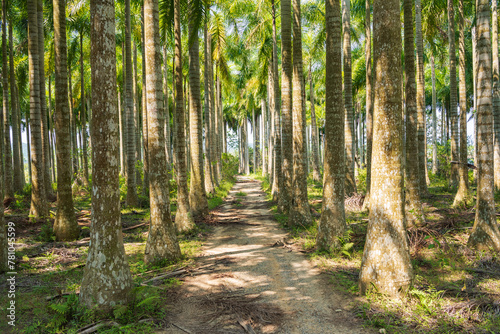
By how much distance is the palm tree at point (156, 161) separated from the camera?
22.9ft

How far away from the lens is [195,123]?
11.9 meters

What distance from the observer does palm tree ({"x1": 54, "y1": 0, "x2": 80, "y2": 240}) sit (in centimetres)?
827

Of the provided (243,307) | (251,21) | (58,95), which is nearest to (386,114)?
(243,307)

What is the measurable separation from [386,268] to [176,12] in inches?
405

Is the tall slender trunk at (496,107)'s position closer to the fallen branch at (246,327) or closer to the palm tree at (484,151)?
the palm tree at (484,151)

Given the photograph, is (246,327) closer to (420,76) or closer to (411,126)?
(411,126)

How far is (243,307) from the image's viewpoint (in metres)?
4.89

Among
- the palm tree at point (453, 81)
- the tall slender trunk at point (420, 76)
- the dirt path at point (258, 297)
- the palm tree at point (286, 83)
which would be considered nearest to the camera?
the dirt path at point (258, 297)

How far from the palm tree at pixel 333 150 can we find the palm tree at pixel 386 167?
2.34 meters

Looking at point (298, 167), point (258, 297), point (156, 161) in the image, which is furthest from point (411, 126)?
point (156, 161)

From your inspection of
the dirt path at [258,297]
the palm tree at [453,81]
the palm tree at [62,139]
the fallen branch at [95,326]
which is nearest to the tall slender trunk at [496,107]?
the palm tree at [453,81]

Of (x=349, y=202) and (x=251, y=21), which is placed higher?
(x=251, y=21)

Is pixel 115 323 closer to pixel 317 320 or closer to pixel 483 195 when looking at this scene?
pixel 317 320

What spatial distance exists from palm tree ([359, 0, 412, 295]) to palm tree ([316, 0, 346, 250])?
7.67 ft
